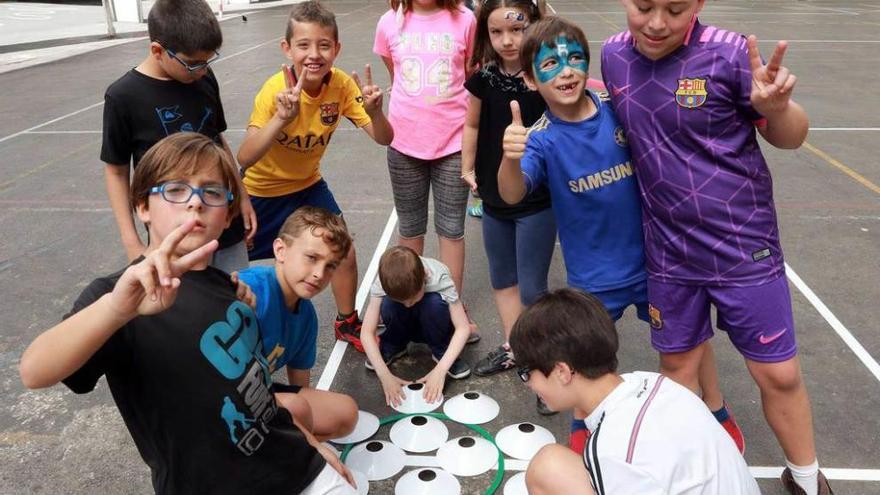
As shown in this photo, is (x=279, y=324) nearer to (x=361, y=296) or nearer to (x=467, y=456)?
(x=467, y=456)

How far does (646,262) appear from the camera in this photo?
8.91 ft

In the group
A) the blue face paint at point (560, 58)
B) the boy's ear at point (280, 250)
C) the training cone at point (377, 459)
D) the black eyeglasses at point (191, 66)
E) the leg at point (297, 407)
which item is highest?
the blue face paint at point (560, 58)

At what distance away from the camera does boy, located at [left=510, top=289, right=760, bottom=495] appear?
179 cm

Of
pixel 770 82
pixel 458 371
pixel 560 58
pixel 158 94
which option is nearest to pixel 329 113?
pixel 158 94

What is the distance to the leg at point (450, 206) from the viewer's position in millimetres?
3795

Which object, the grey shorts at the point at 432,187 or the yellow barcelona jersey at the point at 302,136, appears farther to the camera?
the grey shorts at the point at 432,187

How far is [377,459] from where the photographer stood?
3096mm

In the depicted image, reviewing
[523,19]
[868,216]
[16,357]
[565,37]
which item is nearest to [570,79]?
[565,37]

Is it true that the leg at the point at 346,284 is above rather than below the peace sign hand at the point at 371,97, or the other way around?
below

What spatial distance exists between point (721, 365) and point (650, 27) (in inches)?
85.7

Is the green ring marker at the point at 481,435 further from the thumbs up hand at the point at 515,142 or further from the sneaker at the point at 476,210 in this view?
the sneaker at the point at 476,210

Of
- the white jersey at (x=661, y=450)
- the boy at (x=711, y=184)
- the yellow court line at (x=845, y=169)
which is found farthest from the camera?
the yellow court line at (x=845, y=169)

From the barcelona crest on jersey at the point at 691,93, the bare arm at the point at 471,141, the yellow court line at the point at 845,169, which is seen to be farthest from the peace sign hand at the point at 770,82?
the yellow court line at the point at 845,169

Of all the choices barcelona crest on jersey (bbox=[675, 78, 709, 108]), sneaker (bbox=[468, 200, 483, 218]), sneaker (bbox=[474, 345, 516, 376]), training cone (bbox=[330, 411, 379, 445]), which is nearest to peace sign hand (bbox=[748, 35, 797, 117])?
barcelona crest on jersey (bbox=[675, 78, 709, 108])
